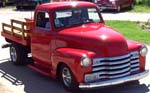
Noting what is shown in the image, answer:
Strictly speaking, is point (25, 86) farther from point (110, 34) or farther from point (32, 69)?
point (110, 34)

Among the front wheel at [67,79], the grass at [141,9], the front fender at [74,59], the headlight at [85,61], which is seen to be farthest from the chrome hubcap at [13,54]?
the grass at [141,9]

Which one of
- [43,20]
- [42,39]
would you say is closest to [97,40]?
[42,39]

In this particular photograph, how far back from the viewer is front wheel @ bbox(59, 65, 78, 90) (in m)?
9.09

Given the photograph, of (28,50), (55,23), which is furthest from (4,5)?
(55,23)

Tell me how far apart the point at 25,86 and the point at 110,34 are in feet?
8.33

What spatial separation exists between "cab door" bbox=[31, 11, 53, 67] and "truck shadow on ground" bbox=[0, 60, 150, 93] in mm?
446

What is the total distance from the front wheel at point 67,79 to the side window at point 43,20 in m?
1.39

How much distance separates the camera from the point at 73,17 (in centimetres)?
1027

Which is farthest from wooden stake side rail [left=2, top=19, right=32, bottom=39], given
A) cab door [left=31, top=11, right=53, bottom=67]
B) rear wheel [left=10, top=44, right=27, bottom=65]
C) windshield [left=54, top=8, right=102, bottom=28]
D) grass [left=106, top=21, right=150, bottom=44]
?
grass [left=106, top=21, right=150, bottom=44]

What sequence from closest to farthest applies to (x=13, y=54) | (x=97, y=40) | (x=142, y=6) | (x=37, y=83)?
(x=97, y=40) < (x=37, y=83) < (x=13, y=54) < (x=142, y=6)

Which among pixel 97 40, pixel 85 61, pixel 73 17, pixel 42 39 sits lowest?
pixel 85 61

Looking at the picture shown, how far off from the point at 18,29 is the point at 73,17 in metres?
2.62

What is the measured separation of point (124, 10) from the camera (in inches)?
1099

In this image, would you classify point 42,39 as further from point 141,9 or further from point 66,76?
point 141,9
